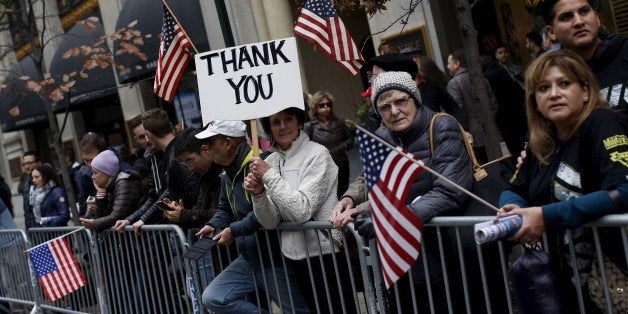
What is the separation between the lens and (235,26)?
49.3 feet

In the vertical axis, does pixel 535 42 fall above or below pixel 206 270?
above

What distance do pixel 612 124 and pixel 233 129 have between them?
298cm

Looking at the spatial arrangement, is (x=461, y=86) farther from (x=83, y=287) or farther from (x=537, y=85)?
(x=537, y=85)

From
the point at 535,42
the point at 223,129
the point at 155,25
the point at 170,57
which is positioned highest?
the point at 155,25

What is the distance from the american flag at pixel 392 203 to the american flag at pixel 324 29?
219 centimetres

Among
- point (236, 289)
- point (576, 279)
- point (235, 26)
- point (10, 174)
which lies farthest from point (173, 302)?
point (10, 174)

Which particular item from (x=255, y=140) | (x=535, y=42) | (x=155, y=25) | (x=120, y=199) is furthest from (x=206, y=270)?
(x=155, y=25)

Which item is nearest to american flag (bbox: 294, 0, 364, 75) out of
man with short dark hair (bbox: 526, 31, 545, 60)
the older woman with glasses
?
man with short dark hair (bbox: 526, 31, 545, 60)

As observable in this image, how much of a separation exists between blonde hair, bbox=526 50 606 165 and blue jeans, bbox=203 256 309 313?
2.20m

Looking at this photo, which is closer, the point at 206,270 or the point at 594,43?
the point at 594,43

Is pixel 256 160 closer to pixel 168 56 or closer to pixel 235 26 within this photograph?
pixel 168 56

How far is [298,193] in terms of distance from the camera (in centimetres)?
492

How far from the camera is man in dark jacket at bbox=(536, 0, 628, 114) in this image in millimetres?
3977

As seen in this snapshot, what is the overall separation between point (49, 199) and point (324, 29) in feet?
18.4
